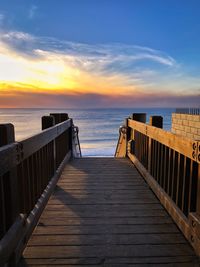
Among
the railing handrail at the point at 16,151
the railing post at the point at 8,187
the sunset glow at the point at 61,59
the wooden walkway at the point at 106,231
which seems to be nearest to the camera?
the railing handrail at the point at 16,151

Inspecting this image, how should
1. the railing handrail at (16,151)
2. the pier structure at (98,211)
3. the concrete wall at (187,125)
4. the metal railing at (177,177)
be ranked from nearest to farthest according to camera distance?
1. the railing handrail at (16,151)
2. the pier structure at (98,211)
3. the metal railing at (177,177)
4. the concrete wall at (187,125)

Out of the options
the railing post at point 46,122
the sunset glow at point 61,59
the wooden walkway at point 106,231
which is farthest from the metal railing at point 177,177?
the sunset glow at point 61,59

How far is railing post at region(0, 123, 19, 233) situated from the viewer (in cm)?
174

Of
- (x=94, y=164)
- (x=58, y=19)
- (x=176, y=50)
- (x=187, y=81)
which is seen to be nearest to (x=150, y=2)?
(x=58, y=19)

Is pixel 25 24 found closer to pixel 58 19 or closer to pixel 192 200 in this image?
pixel 58 19

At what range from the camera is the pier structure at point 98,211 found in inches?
73.5

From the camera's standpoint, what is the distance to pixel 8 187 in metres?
1.75

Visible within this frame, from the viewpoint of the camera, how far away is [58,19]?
9.17 metres

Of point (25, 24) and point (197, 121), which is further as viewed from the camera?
point (197, 121)

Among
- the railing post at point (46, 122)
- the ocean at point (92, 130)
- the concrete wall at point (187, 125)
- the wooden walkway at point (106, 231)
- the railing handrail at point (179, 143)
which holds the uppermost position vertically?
the railing post at point (46, 122)

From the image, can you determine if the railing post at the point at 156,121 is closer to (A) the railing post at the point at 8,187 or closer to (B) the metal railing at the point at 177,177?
(B) the metal railing at the point at 177,177

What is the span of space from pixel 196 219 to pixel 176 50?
28.1m

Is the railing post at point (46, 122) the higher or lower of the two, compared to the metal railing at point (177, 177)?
higher

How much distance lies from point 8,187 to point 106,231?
1209mm
